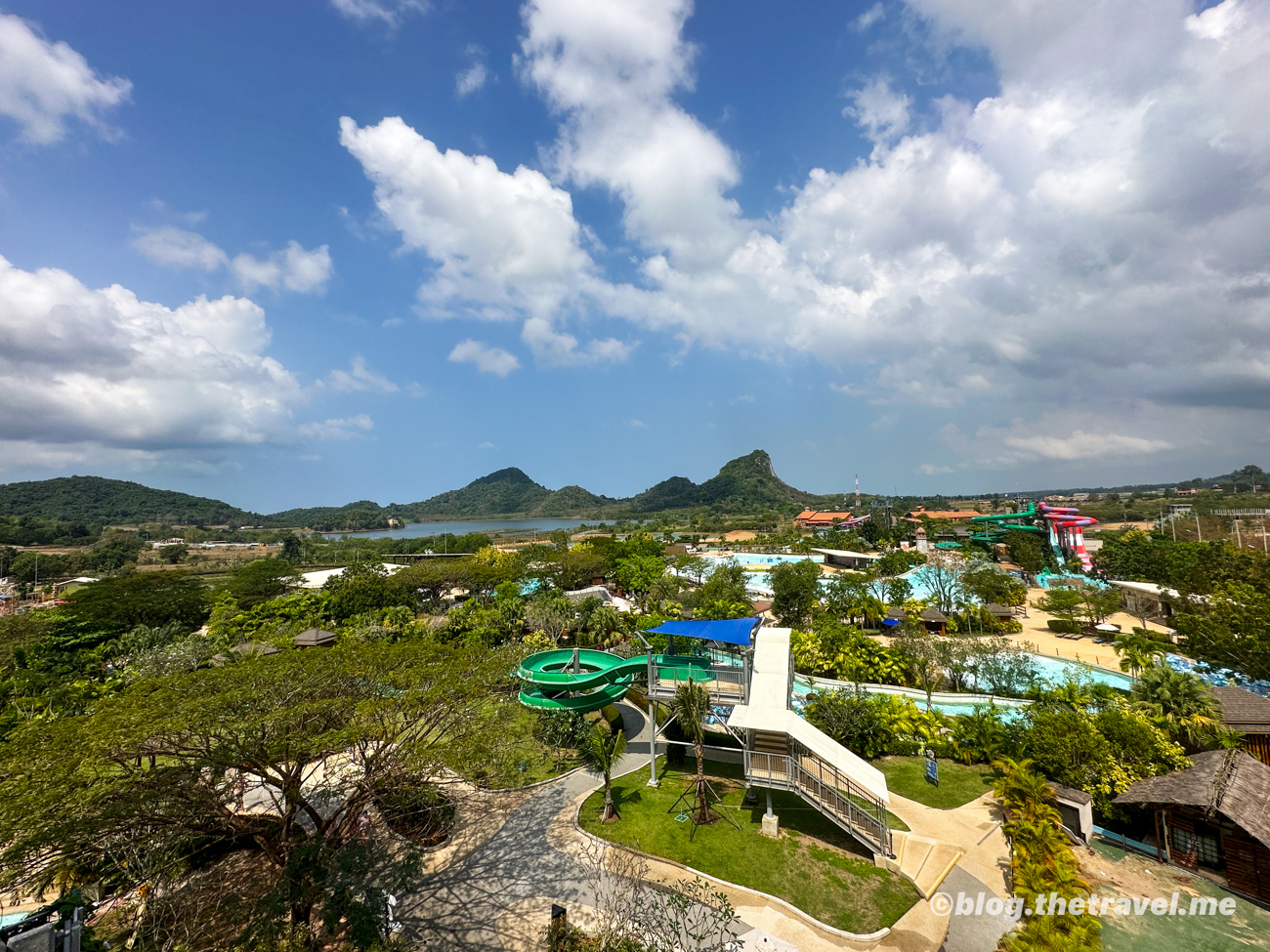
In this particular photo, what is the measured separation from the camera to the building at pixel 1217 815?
9.43m

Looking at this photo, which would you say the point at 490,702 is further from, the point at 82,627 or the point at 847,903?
the point at 82,627

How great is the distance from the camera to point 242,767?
352 inches

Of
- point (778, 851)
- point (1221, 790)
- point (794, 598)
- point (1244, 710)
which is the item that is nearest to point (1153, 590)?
point (794, 598)

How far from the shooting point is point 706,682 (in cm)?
1462

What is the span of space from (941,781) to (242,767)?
54.5 feet

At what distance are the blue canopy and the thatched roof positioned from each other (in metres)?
8.45

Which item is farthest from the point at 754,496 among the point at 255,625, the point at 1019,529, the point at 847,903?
the point at 847,903

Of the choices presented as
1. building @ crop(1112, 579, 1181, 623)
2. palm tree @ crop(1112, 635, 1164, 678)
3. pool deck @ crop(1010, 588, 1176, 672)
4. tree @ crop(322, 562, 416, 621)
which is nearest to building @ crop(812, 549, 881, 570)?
pool deck @ crop(1010, 588, 1176, 672)

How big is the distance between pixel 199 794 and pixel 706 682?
37.4 feet

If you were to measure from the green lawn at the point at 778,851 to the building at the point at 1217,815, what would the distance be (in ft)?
19.1

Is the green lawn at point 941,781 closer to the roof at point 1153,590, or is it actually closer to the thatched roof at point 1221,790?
the thatched roof at point 1221,790

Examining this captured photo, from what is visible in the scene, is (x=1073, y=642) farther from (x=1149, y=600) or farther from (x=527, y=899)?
(x=527, y=899)

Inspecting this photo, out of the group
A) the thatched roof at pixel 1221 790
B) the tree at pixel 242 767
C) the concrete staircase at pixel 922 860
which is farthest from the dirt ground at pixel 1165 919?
the tree at pixel 242 767

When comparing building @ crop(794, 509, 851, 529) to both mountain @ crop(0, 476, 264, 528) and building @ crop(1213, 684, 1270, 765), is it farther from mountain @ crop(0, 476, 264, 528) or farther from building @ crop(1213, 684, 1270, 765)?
mountain @ crop(0, 476, 264, 528)
